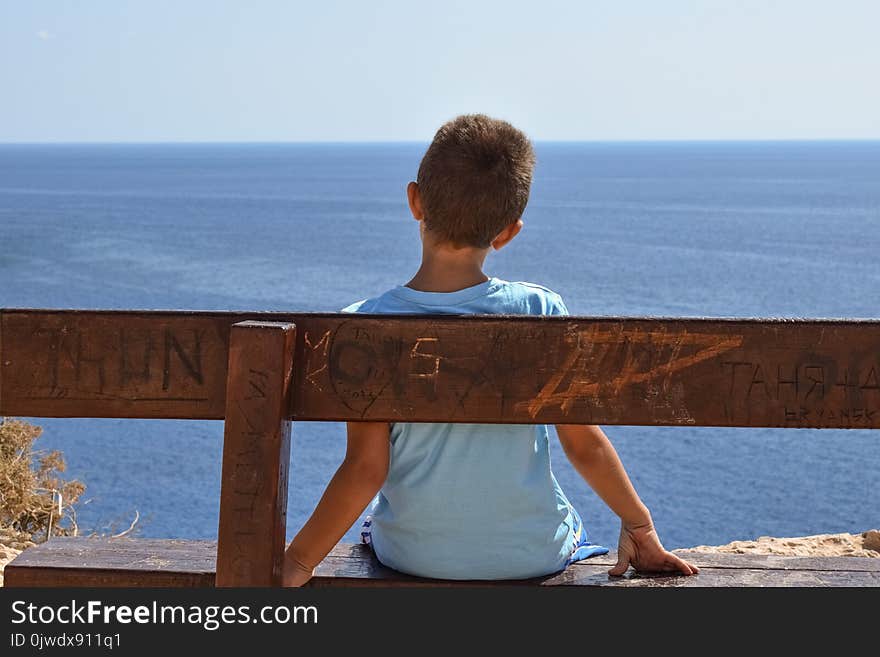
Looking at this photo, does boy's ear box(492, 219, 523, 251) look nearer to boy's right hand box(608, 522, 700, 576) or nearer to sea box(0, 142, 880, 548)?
boy's right hand box(608, 522, 700, 576)

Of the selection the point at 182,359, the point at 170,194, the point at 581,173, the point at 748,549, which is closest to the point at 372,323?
the point at 182,359

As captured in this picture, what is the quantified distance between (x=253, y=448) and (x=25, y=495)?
5.64 m

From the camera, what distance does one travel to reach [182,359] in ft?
7.80

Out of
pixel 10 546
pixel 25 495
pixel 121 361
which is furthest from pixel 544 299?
pixel 25 495

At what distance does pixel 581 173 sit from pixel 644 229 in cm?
8003

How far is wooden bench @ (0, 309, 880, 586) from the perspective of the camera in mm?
2322

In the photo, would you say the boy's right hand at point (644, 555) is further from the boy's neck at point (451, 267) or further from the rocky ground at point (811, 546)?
the rocky ground at point (811, 546)

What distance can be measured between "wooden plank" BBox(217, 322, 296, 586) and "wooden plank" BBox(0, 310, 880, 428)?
0.26 ft

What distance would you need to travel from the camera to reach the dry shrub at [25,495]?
7387 millimetres

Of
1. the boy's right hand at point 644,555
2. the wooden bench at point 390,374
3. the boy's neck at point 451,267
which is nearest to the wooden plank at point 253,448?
the wooden bench at point 390,374

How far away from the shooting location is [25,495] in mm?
7422

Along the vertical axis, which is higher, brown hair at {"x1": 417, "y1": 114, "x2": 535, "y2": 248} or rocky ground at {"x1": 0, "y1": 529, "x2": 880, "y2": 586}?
brown hair at {"x1": 417, "y1": 114, "x2": 535, "y2": 248}

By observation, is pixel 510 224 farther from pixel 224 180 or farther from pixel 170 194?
pixel 224 180

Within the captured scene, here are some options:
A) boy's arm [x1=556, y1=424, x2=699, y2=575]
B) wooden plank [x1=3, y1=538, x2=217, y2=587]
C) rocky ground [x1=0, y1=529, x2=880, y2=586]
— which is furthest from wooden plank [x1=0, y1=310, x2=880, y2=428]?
rocky ground [x1=0, y1=529, x2=880, y2=586]
